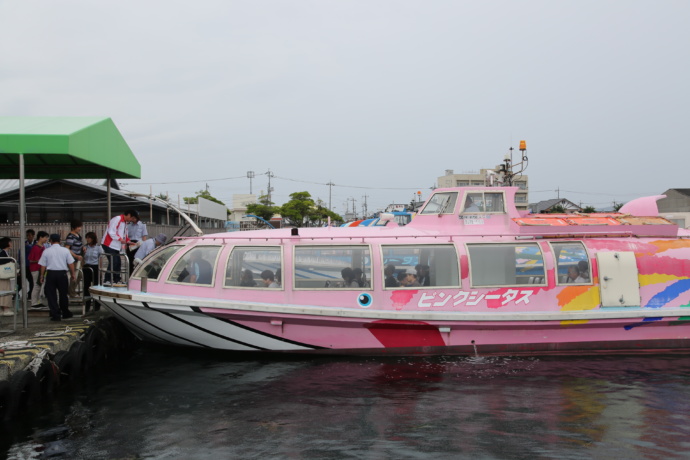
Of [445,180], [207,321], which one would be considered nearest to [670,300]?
[207,321]

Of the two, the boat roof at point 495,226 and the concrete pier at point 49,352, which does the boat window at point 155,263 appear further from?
the concrete pier at point 49,352

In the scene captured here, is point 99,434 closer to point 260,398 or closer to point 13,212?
point 260,398

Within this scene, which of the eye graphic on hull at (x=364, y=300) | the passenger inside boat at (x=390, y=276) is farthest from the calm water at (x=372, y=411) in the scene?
the passenger inside boat at (x=390, y=276)

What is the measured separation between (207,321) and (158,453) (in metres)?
2.80

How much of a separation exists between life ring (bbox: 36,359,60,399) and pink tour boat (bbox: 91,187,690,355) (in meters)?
1.49

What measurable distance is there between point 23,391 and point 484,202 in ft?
23.5

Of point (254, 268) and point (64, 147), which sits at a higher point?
point (64, 147)

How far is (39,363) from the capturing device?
6324 millimetres

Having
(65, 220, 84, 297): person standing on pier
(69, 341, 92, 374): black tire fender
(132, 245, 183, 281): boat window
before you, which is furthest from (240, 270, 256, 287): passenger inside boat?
(65, 220, 84, 297): person standing on pier

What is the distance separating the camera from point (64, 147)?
7.68 metres

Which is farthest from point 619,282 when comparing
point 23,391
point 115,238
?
point 115,238

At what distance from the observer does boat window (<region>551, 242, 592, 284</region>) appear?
26.7 ft

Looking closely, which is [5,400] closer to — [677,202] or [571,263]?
[571,263]

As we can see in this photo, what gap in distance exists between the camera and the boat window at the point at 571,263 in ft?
26.7
